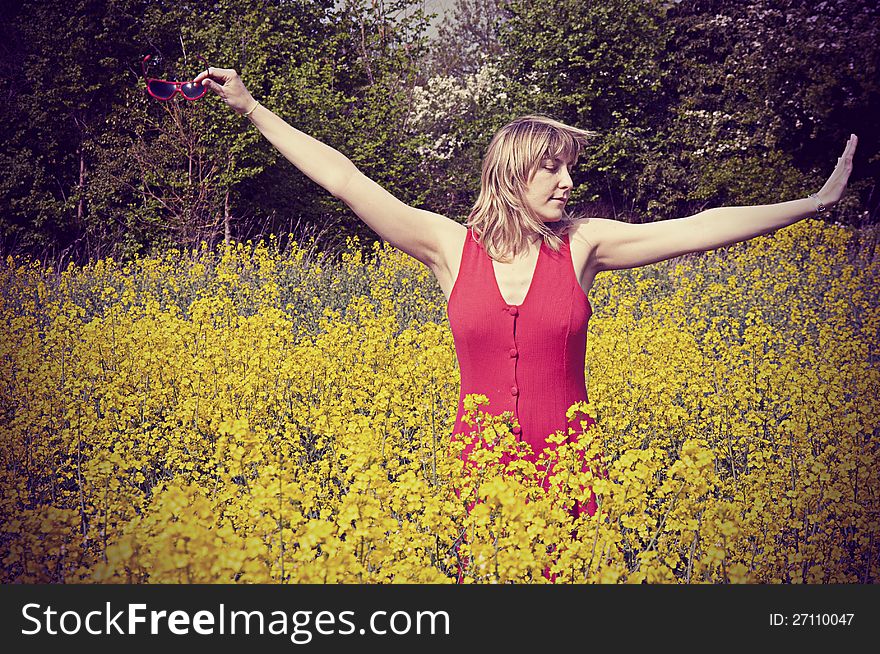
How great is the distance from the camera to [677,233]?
242 centimetres

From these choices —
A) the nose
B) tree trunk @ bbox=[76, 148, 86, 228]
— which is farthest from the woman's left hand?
tree trunk @ bbox=[76, 148, 86, 228]

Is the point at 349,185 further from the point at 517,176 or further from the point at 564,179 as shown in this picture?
the point at 564,179

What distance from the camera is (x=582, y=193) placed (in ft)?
69.8

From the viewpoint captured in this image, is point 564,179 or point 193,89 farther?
point 193,89

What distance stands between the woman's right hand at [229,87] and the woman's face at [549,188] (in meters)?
0.86

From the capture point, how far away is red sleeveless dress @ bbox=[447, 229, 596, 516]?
229 cm

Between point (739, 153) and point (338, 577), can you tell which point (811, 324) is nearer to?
point (338, 577)

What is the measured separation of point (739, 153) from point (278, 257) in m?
15.9

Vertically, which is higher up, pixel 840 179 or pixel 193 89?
pixel 193 89

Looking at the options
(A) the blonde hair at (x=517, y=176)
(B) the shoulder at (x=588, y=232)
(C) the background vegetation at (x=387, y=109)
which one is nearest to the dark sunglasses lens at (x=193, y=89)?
(A) the blonde hair at (x=517, y=176)

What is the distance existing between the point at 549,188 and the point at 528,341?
1.39 ft

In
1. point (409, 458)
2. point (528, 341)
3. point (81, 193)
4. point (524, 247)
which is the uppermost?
point (81, 193)

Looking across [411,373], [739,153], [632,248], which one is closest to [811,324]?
[411,373]

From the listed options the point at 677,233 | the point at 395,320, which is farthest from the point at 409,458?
the point at 395,320
